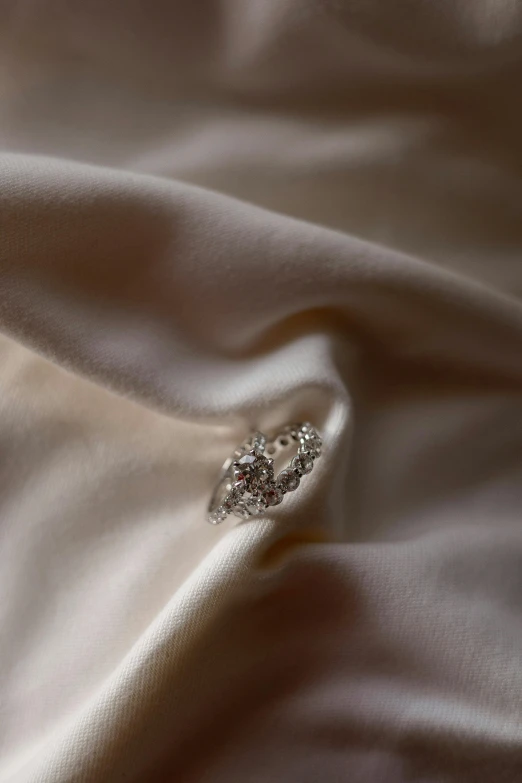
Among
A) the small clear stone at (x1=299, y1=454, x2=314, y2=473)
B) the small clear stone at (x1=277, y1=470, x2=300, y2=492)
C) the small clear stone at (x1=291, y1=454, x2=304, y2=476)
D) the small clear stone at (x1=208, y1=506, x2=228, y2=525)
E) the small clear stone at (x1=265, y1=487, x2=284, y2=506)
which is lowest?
the small clear stone at (x1=208, y1=506, x2=228, y2=525)

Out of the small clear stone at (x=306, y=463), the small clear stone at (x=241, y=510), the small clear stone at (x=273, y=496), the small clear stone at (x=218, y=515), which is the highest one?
the small clear stone at (x=306, y=463)

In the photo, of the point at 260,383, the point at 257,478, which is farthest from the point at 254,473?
the point at 260,383

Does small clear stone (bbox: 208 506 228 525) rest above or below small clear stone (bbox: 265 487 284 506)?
below

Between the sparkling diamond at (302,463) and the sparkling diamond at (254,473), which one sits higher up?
the sparkling diamond at (302,463)

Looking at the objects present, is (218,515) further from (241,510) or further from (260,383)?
(260,383)

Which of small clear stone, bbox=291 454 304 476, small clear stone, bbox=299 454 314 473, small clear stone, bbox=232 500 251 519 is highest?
small clear stone, bbox=299 454 314 473

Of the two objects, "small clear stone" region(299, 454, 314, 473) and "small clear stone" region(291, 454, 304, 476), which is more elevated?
"small clear stone" region(299, 454, 314, 473)

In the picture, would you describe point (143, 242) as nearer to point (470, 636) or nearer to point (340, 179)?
point (340, 179)

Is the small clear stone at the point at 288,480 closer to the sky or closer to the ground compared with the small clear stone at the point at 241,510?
closer to the sky

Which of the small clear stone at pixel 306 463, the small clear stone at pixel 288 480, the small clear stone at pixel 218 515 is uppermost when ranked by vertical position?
the small clear stone at pixel 306 463
